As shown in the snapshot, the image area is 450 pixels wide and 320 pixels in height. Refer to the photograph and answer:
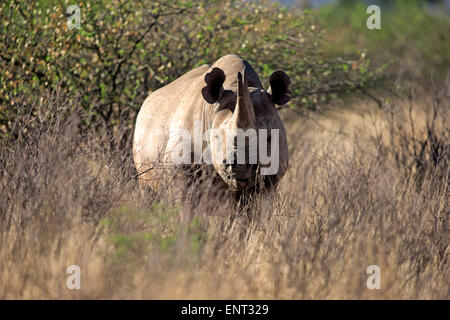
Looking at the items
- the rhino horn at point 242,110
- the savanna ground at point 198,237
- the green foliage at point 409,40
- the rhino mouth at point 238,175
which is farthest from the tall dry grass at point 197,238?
the green foliage at point 409,40

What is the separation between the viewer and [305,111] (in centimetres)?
1018

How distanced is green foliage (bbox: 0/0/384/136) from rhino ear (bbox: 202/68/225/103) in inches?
86.2

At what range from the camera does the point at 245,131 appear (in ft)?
15.7

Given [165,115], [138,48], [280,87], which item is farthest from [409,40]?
[280,87]

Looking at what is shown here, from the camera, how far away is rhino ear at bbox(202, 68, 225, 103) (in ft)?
17.4

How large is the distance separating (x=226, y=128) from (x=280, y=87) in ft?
2.70

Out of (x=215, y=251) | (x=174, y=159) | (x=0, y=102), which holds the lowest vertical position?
(x=215, y=251)

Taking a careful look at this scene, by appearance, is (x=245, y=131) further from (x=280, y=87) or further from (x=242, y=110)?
(x=280, y=87)

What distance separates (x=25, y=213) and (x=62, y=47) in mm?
3366

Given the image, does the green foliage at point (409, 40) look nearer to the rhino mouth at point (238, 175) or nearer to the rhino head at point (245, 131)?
the rhino head at point (245, 131)

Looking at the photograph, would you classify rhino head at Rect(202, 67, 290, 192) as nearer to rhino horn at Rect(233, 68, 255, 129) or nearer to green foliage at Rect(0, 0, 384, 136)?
rhino horn at Rect(233, 68, 255, 129)

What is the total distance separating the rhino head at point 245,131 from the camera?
4.79 m
